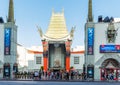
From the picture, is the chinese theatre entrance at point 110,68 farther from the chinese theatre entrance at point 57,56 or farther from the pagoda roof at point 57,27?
the chinese theatre entrance at point 57,56

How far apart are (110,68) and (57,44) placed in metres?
25.5

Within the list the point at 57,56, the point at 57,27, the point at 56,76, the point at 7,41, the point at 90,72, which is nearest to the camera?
the point at 90,72

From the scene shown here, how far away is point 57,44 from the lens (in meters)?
81.8

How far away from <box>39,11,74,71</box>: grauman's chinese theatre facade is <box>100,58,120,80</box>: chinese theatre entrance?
22.8m

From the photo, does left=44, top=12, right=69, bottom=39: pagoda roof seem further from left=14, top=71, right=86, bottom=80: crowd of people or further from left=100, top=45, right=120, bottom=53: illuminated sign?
left=100, top=45, right=120, bottom=53: illuminated sign

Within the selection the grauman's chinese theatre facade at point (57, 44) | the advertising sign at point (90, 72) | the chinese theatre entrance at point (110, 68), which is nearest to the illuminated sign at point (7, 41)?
the advertising sign at point (90, 72)

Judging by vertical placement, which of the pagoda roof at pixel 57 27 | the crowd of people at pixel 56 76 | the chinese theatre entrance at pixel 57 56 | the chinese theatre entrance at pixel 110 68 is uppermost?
the pagoda roof at pixel 57 27

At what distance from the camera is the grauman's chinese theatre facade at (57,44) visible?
8051cm

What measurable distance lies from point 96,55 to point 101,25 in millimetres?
4281

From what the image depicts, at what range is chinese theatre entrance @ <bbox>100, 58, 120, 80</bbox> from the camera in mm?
56969

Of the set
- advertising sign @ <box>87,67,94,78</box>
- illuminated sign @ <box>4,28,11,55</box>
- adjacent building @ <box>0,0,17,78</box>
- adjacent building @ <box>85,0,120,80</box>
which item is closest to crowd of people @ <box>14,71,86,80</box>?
advertising sign @ <box>87,67,94,78</box>

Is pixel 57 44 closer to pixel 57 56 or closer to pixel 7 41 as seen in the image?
pixel 57 56

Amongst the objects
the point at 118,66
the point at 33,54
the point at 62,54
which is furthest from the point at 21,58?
the point at 118,66

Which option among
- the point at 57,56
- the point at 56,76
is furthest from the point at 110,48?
the point at 57,56
